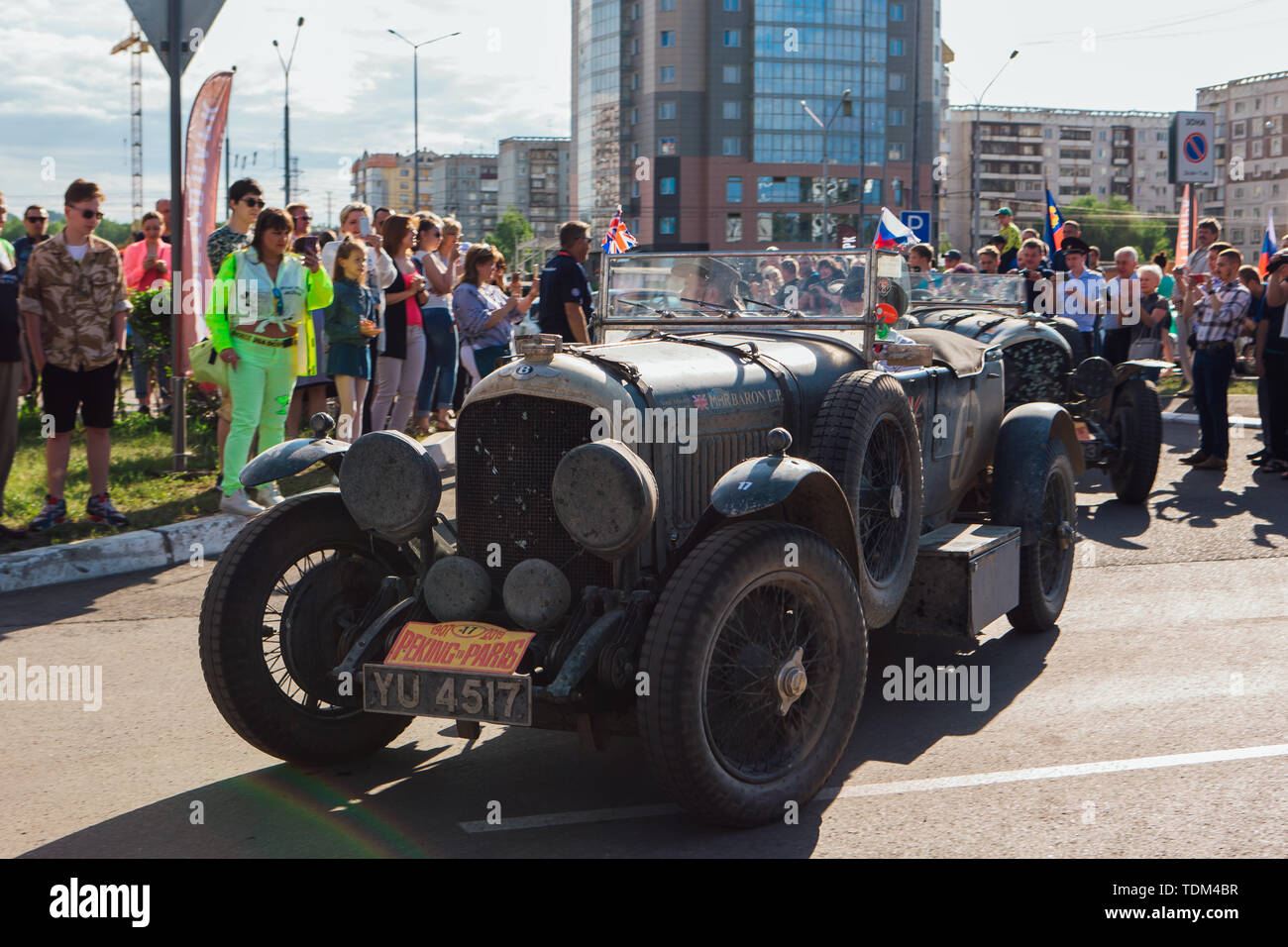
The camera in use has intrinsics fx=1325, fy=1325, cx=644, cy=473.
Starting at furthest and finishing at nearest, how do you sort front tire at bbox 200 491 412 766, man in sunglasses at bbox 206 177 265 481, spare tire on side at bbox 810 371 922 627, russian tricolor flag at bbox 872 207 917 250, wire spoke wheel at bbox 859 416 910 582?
russian tricolor flag at bbox 872 207 917 250 → man in sunglasses at bbox 206 177 265 481 → wire spoke wheel at bbox 859 416 910 582 → spare tire on side at bbox 810 371 922 627 → front tire at bbox 200 491 412 766

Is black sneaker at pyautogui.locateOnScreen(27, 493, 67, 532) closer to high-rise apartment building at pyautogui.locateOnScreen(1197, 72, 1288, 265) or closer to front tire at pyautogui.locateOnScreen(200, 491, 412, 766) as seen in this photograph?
front tire at pyautogui.locateOnScreen(200, 491, 412, 766)

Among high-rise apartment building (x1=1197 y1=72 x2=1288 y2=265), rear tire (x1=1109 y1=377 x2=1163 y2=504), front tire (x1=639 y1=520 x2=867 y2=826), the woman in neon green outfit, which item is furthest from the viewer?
high-rise apartment building (x1=1197 y1=72 x2=1288 y2=265)

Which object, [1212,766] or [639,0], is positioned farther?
[639,0]

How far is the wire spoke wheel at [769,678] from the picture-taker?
4.00 meters

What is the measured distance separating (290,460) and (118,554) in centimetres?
321

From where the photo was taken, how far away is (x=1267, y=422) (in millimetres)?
11258

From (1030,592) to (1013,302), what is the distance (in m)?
4.12

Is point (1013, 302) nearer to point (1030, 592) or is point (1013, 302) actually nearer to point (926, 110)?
point (1030, 592)

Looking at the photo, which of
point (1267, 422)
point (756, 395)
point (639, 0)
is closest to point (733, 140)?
point (639, 0)

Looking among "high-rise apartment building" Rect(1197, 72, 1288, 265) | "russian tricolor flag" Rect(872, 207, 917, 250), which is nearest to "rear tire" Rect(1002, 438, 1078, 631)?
"russian tricolor flag" Rect(872, 207, 917, 250)

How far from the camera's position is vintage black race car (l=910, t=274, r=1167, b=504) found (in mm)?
9312

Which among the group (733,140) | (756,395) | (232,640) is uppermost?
(733,140)

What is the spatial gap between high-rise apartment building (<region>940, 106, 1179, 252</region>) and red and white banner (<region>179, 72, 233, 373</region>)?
150 metres

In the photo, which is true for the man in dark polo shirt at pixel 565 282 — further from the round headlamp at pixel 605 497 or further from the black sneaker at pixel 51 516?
the round headlamp at pixel 605 497
